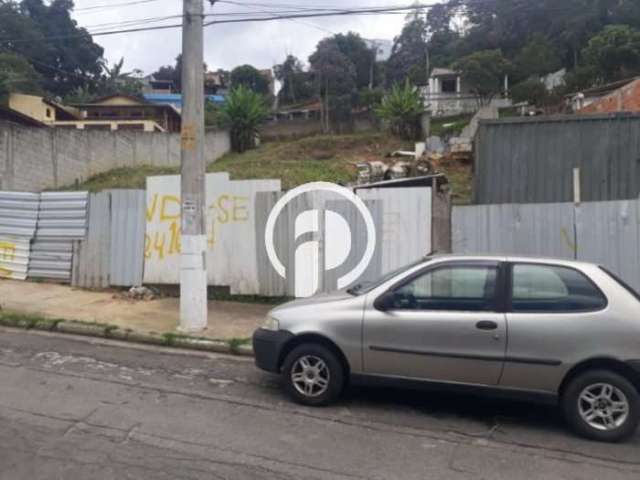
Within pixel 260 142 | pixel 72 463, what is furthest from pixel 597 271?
pixel 260 142

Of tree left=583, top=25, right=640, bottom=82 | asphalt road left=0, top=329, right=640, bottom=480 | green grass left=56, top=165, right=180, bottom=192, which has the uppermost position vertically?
tree left=583, top=25, right=640, bottom=82

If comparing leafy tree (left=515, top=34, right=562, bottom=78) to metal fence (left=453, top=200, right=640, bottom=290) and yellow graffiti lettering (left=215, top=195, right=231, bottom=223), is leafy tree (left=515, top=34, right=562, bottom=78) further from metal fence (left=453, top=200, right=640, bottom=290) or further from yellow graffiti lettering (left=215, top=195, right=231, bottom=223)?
yellow graffiti lettering (left=215, top=195, right=231, bottom=223)

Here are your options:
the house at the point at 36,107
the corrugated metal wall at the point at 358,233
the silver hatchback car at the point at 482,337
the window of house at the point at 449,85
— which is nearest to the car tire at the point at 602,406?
the silver hatchback car at the point at 482,337

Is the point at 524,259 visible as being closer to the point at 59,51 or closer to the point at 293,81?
the point at 59,51

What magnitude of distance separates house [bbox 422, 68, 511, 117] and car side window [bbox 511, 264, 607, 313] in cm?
4553

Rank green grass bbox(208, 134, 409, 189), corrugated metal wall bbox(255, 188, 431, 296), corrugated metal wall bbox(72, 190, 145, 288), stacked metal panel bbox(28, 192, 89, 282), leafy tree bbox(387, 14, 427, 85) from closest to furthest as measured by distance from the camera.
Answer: corrugated metal wall bbox(255, 188, 431, 296), corrugated metal wall bbox(72, 190, 145, 288), stacked metal panel bbox(28, 192, 89, 282), green grass bbox(208, 134, 409, 189), leafy tree bbox(387, 14, 427, 85)

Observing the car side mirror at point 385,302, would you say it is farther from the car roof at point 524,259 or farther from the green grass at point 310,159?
the green grass at point 310,159

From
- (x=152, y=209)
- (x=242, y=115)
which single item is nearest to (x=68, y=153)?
(x=152, y=209)

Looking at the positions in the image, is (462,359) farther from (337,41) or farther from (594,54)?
(337,41)

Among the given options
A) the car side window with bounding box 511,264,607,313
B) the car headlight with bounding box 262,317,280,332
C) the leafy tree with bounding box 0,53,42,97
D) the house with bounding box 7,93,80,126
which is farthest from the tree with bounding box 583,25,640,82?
the leafy tree with bounding box 0,53,42,97

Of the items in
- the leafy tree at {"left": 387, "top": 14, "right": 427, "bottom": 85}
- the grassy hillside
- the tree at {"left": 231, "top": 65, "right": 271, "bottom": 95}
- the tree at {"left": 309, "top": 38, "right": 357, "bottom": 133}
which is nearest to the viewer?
the grassy hillside

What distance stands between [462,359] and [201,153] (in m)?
4.79

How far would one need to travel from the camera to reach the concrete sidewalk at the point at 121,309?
8250mm

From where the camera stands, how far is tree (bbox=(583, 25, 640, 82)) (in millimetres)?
37875
